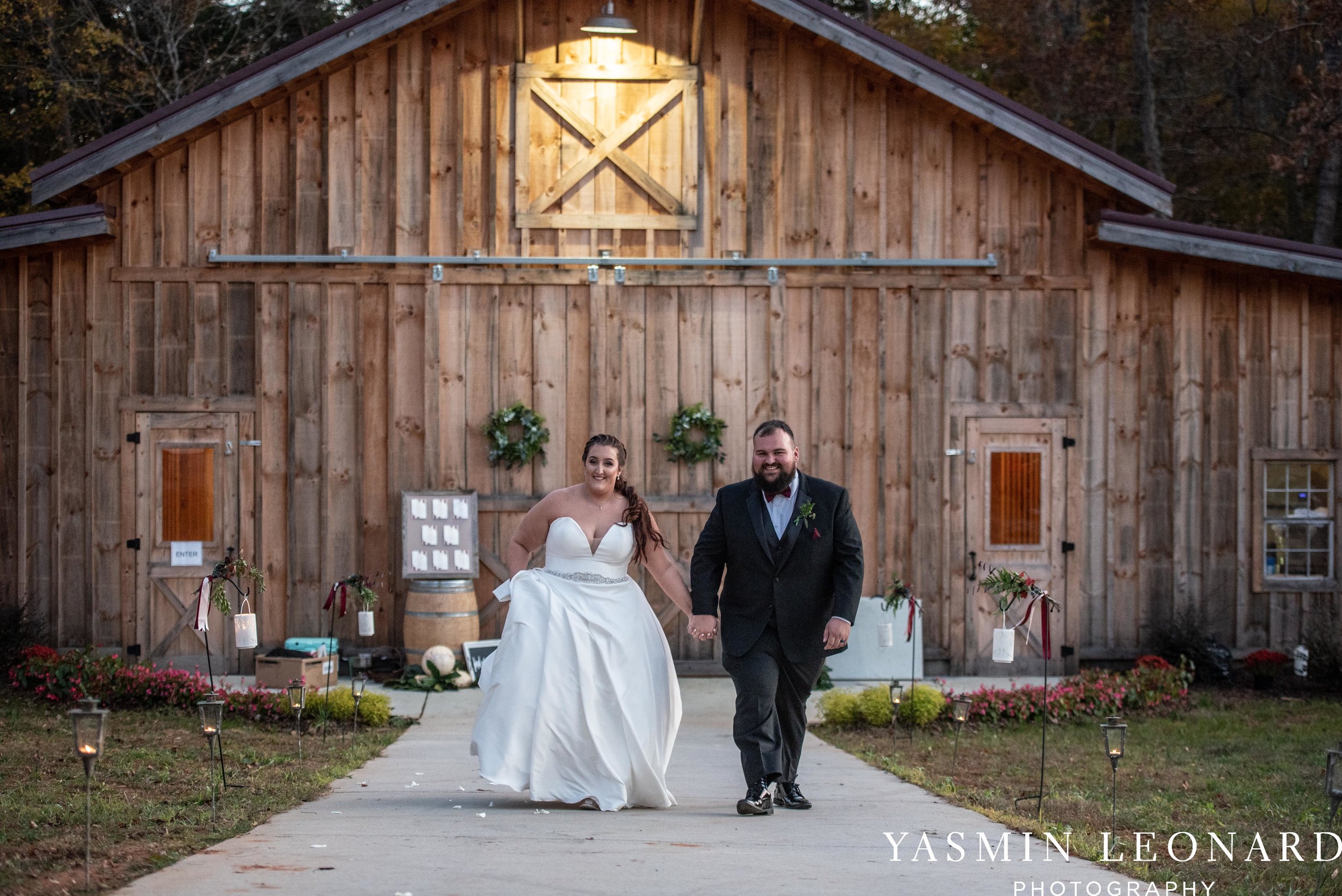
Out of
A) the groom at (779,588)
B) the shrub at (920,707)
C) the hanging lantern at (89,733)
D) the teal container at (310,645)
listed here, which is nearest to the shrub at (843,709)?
the shrub at (920,707)

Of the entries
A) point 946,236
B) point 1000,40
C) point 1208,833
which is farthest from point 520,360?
point 1000,40

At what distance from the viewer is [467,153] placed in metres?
13.0

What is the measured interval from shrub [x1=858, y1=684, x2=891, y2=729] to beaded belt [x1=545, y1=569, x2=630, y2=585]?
12.1 ft

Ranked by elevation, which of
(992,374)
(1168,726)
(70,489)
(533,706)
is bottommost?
(1168,726)

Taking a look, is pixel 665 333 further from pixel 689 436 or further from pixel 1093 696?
pixel 1093 696

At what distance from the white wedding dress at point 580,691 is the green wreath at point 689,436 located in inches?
219

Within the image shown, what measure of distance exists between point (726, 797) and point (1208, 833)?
234cm

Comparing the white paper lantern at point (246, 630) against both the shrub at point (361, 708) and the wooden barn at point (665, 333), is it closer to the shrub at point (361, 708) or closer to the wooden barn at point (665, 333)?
the shrub at point (361, 708)

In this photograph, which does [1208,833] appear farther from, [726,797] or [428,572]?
[428,572]

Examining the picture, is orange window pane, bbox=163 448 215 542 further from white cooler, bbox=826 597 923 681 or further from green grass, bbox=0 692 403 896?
white cooler, bbox=826 597 923 681

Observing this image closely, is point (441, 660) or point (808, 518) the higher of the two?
point (808, 518)

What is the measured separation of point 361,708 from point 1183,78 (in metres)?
19.0

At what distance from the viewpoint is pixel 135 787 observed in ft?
25.3

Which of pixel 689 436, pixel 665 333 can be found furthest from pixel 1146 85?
pixel 689 436
